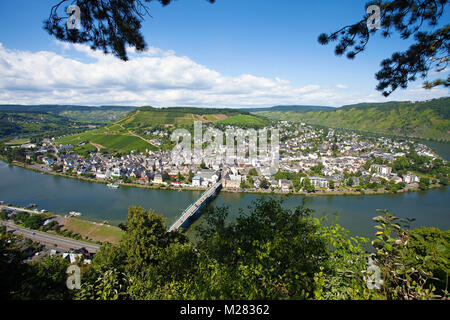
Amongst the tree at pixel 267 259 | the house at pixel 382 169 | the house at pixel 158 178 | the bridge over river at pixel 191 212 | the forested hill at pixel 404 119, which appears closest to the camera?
the tree at pixel 267 259

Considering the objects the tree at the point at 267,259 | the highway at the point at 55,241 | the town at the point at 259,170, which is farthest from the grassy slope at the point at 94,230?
the tree at the point at 267,259

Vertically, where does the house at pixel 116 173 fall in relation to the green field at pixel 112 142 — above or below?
below

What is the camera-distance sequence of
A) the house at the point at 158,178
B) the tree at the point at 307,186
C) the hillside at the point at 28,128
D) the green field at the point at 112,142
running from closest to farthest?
the tree at the point at 307,186, the house at the point at 158,178, the green field at the point at 112,142, the hillside at the point at 28,128

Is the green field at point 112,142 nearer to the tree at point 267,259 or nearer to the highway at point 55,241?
the highway at point 55,241

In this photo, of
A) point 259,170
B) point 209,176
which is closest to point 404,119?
point 259,170

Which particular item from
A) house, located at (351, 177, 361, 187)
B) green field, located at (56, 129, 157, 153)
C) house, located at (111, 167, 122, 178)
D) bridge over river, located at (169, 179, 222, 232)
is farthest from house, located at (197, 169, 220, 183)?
green field, located at (56, 129, 157, 153)

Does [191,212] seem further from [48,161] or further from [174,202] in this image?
[48,161]

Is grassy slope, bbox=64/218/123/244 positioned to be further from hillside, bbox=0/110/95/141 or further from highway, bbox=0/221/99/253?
hillside, bbox=0/110/95/141

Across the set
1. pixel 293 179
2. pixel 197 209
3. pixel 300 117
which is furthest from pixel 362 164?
pixel 300 117
